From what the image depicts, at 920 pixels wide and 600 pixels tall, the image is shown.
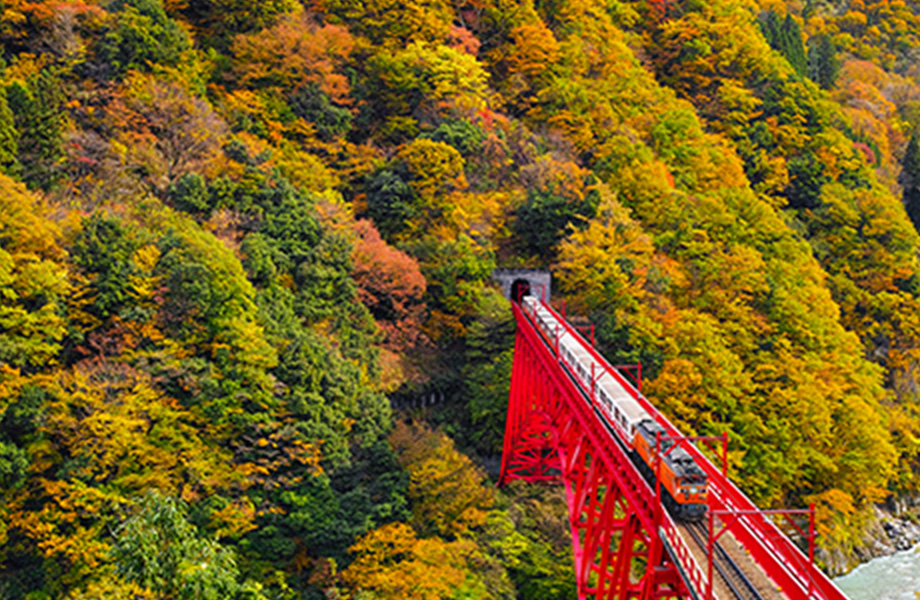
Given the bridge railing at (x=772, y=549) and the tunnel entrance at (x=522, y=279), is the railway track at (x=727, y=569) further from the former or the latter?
the tunnel entrance at (x=522, y=279)

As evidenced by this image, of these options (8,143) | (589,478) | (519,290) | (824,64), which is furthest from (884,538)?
(824,64)

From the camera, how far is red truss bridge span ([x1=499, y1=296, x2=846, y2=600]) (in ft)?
28.9

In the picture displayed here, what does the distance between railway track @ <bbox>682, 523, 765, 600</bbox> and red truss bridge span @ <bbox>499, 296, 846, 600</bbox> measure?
1cm

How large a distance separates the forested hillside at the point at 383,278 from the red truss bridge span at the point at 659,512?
633 centimetres

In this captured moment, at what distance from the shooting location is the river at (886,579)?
24.1m

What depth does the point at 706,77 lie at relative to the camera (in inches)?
1731

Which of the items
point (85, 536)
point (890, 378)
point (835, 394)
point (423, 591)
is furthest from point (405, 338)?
point (890, 378)

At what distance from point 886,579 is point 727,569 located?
830 inches

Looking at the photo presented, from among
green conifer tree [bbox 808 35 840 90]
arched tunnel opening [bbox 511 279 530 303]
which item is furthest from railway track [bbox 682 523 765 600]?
green conifer tree [bbox 808 35 840 90]

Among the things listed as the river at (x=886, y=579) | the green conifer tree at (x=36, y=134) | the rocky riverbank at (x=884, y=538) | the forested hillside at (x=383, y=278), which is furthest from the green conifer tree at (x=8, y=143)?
the rocky riverbank at (x=884, y=538)

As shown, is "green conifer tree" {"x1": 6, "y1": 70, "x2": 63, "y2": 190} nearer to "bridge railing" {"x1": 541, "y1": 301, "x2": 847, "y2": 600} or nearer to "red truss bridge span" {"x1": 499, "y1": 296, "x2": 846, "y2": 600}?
"red truss bridge span" {"x1": 499, "y1": 296, "x2": 846, "y2": 600}

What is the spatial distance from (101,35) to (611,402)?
83.9ft

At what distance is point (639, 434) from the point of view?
11672 mm

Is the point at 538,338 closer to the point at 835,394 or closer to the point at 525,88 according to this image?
the point at 835,394
